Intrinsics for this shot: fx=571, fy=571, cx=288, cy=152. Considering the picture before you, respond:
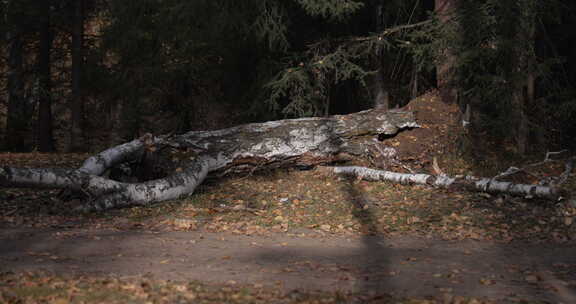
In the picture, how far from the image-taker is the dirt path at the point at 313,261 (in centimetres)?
569

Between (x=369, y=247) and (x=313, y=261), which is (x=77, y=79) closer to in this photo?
(x=369, y=247)

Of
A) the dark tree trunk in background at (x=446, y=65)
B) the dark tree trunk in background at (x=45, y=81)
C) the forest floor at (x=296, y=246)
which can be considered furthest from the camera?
the dark tree trunk in background at (x=45, y=81)

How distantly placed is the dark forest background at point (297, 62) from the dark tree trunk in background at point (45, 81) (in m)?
0.05

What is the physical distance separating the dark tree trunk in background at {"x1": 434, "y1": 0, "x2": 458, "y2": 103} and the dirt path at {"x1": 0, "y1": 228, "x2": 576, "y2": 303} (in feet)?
23.6

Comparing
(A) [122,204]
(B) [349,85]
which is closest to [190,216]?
(A) [122,204]

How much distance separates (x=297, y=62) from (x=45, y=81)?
9475 mm

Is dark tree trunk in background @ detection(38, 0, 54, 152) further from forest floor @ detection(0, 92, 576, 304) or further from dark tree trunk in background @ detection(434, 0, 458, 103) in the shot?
dark tree trunk in background @ detection(434, 0, 458, 103)

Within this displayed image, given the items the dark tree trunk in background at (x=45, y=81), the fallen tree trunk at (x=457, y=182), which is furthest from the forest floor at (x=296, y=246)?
the dark tree trunk in background at (x=45, y=81)

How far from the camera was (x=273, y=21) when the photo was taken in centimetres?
1549

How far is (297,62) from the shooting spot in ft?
55.4

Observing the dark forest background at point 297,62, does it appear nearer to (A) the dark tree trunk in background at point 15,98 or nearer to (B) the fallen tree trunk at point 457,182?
(A) the dark tree trunk in background at point 15,98

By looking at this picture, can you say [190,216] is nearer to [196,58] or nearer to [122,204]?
[122,204]

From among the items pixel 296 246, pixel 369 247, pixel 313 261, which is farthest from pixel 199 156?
pixel 313 261

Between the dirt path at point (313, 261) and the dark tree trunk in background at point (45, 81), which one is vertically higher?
the dark tree trunk in background at point (45, 81)
